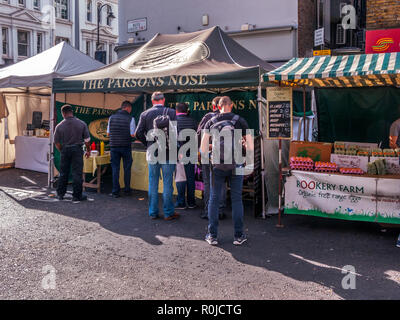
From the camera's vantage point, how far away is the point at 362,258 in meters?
5.02

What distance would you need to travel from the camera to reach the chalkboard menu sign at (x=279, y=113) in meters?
6.32

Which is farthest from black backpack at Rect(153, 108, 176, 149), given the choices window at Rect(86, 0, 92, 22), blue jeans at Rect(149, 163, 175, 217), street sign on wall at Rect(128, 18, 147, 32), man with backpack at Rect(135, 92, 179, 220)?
window at Rect(86, 0, 92, 22)

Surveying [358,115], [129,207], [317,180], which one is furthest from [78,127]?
[358,115]


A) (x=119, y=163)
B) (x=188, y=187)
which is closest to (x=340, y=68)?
(x=188, y=187)

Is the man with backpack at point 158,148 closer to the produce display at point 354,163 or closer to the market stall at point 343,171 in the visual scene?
the market stall at point 343,171

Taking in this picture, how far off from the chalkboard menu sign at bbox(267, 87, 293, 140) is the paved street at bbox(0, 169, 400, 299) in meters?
1.47

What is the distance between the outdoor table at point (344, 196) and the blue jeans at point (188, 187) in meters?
1.89

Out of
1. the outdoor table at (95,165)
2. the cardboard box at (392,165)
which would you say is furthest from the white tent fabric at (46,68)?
the cardboard box at (392,165)

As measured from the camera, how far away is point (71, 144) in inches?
312

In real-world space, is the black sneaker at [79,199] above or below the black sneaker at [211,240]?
above

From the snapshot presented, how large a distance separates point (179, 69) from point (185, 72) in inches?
8.4

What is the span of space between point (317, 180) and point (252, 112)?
3.53m

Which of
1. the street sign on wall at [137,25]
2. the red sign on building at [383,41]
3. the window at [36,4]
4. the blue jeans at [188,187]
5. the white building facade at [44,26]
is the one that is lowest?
the blue jeans at [188,187]

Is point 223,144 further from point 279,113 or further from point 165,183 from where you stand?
point 165,183
